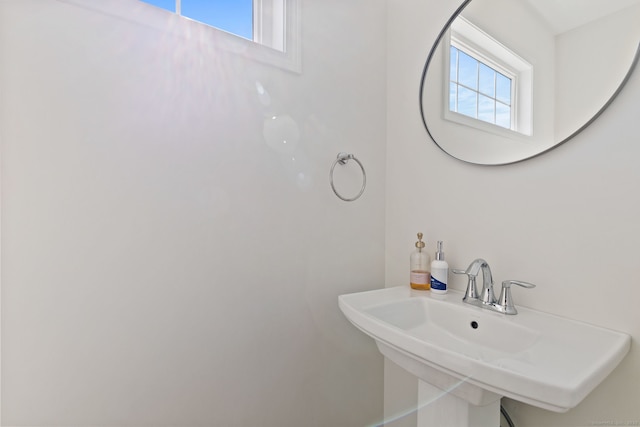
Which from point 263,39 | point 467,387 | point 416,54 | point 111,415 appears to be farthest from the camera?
point 416,54

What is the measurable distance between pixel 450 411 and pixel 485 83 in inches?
41.7

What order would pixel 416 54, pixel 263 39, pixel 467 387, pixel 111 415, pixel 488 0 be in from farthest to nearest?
pixel 416 54 → pixel 263 39 → pixel 488 0 → pixel 111 415 → pixel 467 387

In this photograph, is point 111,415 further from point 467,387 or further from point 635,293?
point 635,293

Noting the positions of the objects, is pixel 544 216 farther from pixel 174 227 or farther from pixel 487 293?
pixel 174 227

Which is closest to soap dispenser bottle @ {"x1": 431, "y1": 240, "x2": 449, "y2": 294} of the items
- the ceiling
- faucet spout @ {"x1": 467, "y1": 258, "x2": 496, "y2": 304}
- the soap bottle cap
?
the soap bottle cap

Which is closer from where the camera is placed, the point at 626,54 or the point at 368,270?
the point at 626,54

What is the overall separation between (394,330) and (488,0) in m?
1.15

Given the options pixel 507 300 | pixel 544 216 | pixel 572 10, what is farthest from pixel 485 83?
pixel 507 300

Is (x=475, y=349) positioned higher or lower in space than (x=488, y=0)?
lower

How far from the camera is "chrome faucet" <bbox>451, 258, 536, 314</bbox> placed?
0.95 metres

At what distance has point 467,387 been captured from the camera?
2.47 feet

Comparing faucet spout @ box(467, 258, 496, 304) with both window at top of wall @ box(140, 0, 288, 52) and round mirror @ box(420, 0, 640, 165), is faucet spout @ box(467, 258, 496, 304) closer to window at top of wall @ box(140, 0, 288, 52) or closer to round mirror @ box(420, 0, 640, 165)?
round mirror @ box(420, 0, 640, 165)

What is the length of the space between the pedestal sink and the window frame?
0.89 m

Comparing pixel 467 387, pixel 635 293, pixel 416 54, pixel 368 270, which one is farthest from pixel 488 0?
pixel 467 387
